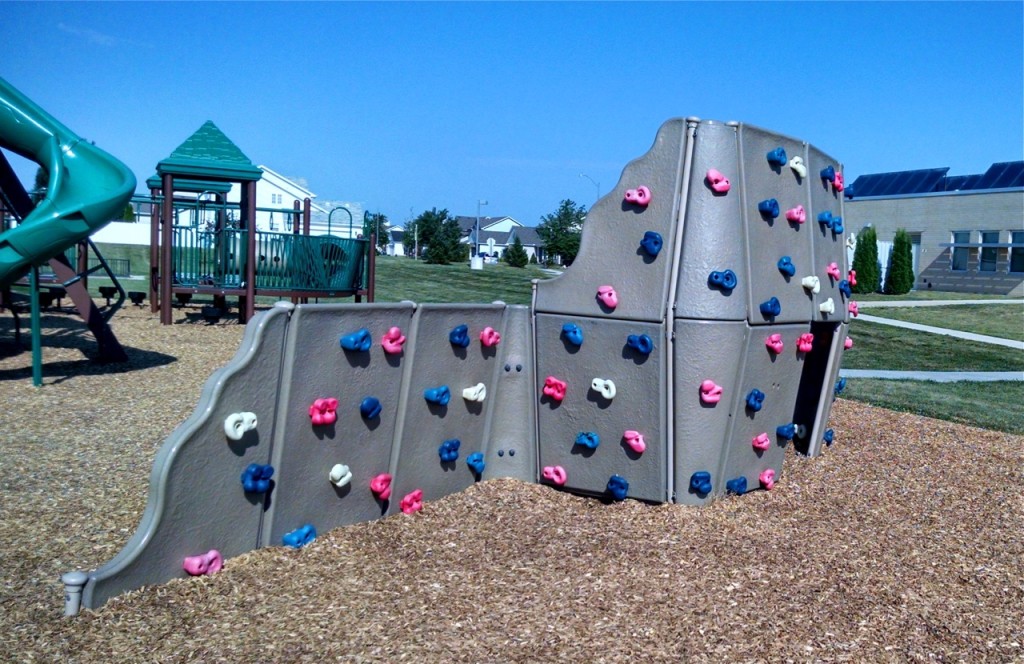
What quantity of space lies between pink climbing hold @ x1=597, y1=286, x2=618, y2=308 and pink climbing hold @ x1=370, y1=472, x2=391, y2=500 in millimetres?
1830

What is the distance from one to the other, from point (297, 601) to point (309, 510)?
82cm

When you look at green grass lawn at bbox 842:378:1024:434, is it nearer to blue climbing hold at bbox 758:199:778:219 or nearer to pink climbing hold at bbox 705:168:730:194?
blue climbing hold at bbox 758:199:778:219

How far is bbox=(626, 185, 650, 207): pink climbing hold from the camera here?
6.18 metres

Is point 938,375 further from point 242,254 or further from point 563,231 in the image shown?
point 563,231

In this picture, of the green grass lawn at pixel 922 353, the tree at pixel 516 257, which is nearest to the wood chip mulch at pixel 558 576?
the green grass lawn at pixel 922 353

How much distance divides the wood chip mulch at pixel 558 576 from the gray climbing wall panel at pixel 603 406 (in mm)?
257

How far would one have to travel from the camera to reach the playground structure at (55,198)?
9.35 metres

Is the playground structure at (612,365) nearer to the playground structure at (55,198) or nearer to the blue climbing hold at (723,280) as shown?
the blue climbing hold at (723,280)

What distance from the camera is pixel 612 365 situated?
244 inches

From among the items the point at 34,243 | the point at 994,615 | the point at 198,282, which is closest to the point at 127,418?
the point at 34,243

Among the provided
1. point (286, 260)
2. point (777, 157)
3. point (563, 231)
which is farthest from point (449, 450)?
point (563, 231)

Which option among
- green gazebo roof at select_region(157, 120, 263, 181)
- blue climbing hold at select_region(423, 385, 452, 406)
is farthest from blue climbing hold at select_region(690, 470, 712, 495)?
green gazebo roof at select_region(157, 120, 263, 181)

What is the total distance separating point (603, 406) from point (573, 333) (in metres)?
0.54

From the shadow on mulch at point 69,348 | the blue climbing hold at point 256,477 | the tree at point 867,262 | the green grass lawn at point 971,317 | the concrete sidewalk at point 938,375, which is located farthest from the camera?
the tree at point 867,262
